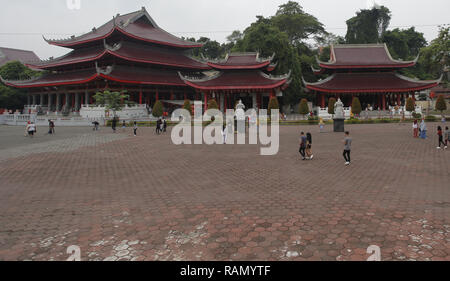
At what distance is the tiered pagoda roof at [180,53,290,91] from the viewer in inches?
1560

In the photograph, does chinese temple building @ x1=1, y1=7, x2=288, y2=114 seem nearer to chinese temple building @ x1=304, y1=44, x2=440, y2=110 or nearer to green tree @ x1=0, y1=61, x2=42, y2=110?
green tree @ x1=0, y1=61, x2=42, y2=110

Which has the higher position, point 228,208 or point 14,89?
point 14,89

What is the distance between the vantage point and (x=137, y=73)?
144ft

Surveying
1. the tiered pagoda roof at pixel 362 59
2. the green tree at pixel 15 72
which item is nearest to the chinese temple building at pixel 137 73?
the green tree at pixel 15 72

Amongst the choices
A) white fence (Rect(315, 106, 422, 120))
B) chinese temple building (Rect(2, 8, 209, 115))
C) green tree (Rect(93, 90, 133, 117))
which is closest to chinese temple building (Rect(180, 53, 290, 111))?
chinese temple building (Rect(2, 8, 209, 115))

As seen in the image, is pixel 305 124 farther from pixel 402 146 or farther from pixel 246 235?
pixel 246 235

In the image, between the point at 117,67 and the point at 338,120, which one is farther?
the point at 117,67

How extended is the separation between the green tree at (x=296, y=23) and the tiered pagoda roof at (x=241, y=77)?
21464 mm

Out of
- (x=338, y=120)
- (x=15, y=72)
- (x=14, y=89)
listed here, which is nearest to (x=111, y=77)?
(x=14, y=89)

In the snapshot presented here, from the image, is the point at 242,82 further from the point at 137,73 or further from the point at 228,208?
the point at 228,208

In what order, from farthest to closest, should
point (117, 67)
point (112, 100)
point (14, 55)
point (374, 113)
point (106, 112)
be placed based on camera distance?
point (14, 55) < point (117, 67) < point (374, 113) < point (106, 112) < point (112, 100)

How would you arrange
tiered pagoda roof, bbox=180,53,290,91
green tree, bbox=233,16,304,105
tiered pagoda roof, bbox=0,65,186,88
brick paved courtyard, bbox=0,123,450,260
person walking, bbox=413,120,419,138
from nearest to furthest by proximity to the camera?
1. brick paved courtyard, bbox=0,123,450,260
2. person walking, bbox=413,120,419,138
3. tiered pagoda roof, bbox=0,65,186,88
4. tiered pagoda roof, bbox=180,53,290,91
5. green tree, bbox=233,16,304,105

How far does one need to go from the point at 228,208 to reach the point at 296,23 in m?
60.6

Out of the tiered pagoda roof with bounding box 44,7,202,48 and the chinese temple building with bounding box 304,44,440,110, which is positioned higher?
the tiered pagoda roof with bounding box 44,7,202,48
